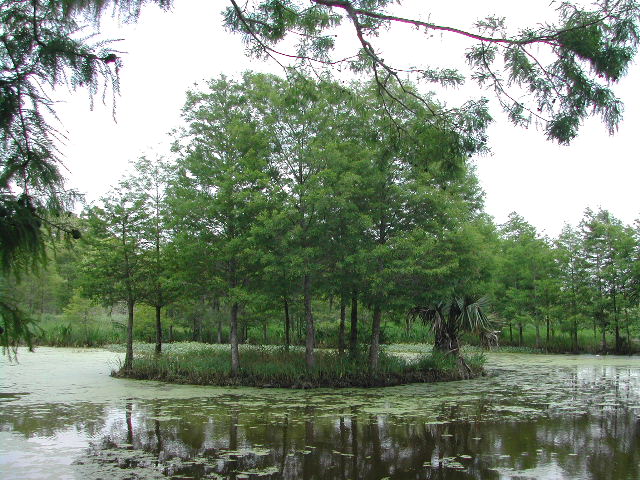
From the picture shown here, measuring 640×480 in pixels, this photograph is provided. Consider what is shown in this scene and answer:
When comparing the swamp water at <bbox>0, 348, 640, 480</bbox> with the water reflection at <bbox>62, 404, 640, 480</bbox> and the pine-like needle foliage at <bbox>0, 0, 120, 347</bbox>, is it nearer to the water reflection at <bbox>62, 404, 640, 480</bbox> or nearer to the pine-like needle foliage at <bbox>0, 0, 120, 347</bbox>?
the water reflection at <bbox>62, 404, 640, 480</bbox>

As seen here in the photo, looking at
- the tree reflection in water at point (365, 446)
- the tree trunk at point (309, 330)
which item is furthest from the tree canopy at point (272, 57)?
the tree trunk at point (309, 330)

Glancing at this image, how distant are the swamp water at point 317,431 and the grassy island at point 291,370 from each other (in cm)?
59

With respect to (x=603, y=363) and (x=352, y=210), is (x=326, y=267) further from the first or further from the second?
(x=603, y=363)

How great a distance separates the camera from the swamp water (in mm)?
6082

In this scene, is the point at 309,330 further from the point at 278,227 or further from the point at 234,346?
the point at 278,227

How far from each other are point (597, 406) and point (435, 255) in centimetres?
477

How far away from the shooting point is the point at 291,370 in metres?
12.8

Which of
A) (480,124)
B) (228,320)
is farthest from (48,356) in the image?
(480,124)

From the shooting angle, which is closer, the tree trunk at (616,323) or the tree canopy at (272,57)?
the tree canopy at (272,57)

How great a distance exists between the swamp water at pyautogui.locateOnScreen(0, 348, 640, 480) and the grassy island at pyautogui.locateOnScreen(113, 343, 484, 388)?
595 mm

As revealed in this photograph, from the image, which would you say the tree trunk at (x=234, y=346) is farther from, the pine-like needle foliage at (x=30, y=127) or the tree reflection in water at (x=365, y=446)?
the pine-like needle foliage at (x=30, y=127)

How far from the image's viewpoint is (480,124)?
5145 mm

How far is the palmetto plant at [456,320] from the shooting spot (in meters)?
16.0

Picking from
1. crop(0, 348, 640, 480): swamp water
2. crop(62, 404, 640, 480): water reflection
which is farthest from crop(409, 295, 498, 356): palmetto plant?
crop(62, 404, 640, 480): water reflection
